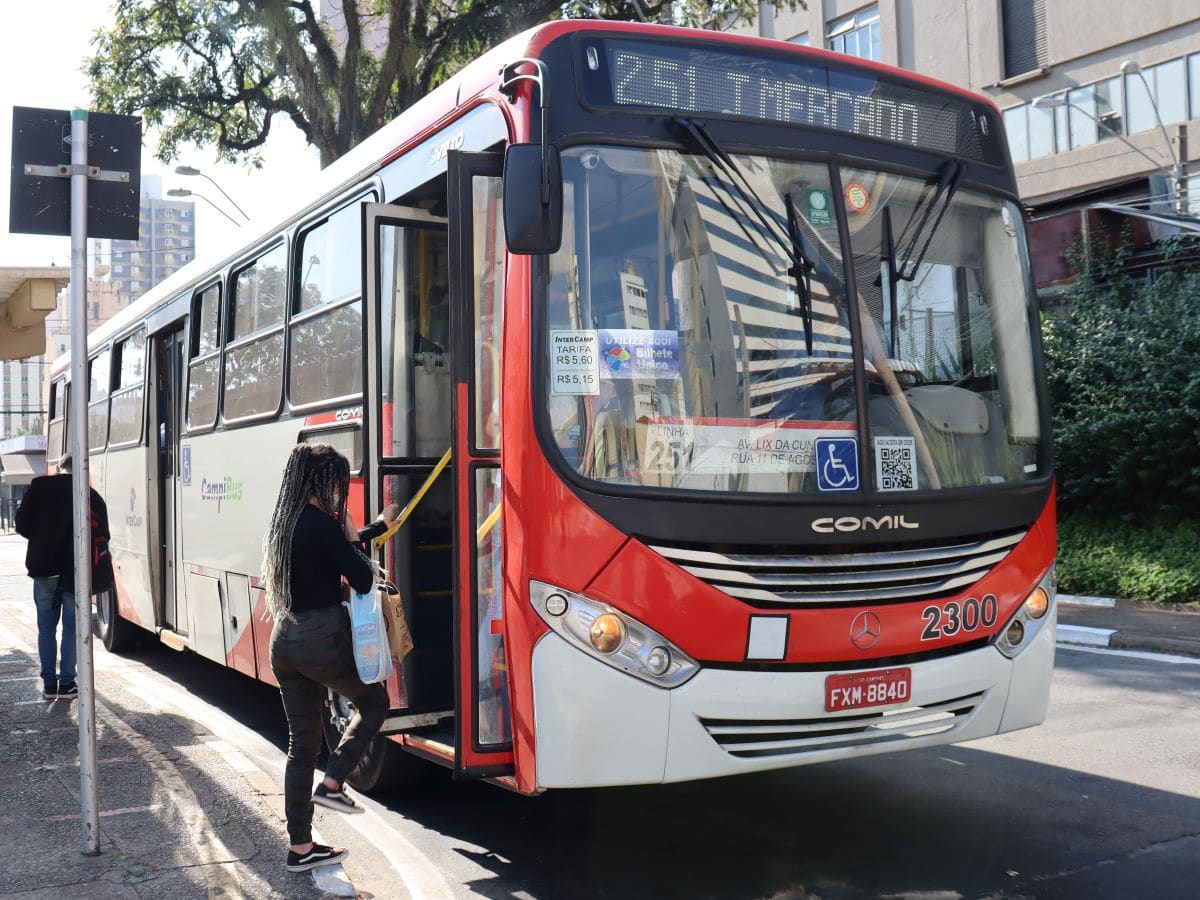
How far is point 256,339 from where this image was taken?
7402 mm

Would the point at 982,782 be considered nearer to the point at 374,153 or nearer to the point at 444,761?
the point at 444,761

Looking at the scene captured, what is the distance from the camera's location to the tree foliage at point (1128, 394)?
1402cm

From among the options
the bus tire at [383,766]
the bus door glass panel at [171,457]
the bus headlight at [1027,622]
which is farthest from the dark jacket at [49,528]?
the bus headlight at [1027,622]

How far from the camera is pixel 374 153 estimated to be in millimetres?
6117

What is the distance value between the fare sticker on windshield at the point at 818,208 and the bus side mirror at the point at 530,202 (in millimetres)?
1058

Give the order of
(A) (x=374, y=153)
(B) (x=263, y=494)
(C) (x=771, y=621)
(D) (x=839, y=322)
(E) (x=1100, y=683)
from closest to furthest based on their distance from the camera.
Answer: (C) (x=771, y=621) < (D) (x=839, y=322) < (A) (x=374, y=153) < (B) (x=263, y=494) < (E) (x=1100, y=683)

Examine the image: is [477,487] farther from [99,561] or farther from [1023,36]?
[1023,36]

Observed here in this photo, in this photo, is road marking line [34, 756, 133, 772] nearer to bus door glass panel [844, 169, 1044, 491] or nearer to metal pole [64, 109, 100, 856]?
metal pole [64, 109, 100, 856]

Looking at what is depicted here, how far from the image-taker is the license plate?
461 cm

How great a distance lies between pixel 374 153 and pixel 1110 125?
1078 inches

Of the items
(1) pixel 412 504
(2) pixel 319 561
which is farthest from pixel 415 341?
(2) pixel 319 561

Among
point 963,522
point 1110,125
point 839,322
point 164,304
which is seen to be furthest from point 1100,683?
point 1110,125

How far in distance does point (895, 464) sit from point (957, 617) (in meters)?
0.66

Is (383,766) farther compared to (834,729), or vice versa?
(383,766)
